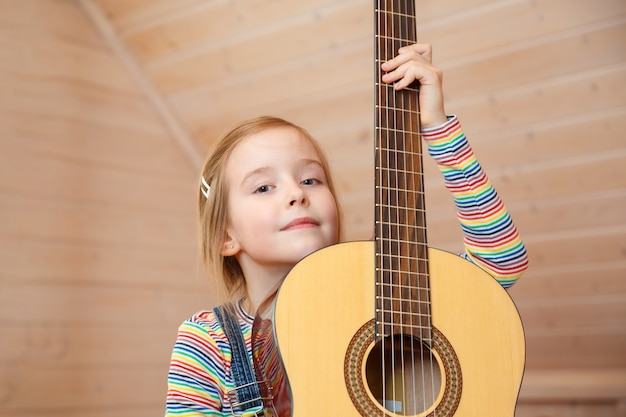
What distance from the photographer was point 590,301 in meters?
2.54

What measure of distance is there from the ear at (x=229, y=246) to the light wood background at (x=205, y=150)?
1.24 m

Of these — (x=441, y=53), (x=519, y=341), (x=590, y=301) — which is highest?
(x=441, y=53)

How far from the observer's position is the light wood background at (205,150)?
7.29 feet

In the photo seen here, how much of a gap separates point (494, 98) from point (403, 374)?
1.50 meters

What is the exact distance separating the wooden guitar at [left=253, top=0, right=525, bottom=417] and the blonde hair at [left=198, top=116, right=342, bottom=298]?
0.96 ft

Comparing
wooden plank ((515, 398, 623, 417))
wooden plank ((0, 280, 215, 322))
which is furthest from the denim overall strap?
wooden plank ((0, 280, 215, 322))

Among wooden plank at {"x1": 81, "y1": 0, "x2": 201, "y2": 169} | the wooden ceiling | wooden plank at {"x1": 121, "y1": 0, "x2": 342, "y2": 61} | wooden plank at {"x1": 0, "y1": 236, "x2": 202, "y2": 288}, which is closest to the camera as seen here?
the wooden ceiling

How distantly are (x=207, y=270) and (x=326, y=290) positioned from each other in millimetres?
487

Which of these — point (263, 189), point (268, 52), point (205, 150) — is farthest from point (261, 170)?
point (205, 150)

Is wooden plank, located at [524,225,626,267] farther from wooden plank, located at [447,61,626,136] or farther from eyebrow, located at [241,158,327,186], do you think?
eyebrow, located at [241,158,327,186]

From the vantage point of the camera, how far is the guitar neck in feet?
3.30

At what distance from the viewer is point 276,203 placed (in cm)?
120

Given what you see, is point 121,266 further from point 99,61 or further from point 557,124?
point 557,124

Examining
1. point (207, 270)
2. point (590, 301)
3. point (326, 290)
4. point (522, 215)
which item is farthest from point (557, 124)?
point (326, 290)
